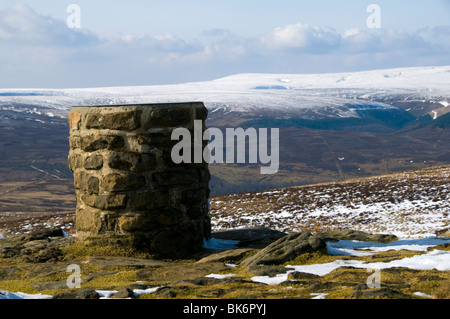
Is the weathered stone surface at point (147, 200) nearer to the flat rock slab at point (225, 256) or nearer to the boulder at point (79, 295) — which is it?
the flat rock slab at point (225, 256)

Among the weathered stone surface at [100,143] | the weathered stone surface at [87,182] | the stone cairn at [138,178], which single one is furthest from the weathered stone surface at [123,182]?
the weathered stone surface at [100,143]

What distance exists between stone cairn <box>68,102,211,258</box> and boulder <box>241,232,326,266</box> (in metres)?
1.90

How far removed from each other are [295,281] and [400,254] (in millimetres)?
2556

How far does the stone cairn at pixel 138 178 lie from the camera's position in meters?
9.91

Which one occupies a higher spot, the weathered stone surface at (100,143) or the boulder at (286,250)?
the weathered stone surface at (100,143)

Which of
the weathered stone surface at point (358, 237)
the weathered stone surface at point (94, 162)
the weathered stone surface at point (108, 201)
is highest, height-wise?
the weathered stone surface at point (94, 162)

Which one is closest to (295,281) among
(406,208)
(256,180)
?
(406,208)

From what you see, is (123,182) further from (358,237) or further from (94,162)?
(358,237)

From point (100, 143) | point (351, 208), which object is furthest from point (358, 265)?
point (351, 208)

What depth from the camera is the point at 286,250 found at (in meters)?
8.79

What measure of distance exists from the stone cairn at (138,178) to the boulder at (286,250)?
1899 mm

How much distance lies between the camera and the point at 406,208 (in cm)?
2658

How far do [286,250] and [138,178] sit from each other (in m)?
2.90

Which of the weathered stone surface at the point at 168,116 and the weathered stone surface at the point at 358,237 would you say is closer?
the weathered stone surface at the point at 168,116
